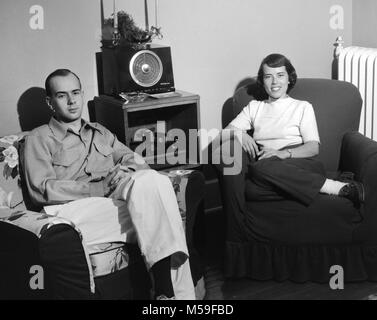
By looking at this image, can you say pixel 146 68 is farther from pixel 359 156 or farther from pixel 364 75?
pixel 364 75

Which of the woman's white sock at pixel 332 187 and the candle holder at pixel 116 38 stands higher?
the candle holder at pixel 116 38

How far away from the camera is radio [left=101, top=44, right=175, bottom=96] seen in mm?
2805

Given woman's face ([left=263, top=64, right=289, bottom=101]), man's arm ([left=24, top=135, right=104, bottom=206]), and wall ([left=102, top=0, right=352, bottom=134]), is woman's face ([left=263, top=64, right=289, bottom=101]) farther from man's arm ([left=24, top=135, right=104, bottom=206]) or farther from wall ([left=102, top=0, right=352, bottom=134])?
man's arm ([left=24, top=135, right=104, bottom=206])

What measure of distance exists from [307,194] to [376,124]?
1159 millimetres

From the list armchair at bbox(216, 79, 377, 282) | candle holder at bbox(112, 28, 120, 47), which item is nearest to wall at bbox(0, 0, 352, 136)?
candle holder at bbox(112, 28, 120, 47)

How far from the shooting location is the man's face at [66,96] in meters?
2.40

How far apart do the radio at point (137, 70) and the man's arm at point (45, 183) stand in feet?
2.04

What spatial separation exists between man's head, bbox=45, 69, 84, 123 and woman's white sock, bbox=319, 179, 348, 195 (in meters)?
1.13

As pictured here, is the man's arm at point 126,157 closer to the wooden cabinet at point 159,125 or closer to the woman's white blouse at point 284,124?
the wooden cabinet at point 159,125

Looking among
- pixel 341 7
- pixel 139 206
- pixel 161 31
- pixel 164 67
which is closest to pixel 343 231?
A: pixel 139 206

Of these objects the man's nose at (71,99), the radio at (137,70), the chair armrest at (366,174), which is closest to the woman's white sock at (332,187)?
the chair armrest at (366,174)
